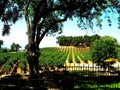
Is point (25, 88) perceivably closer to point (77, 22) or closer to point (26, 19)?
point (26, 19)

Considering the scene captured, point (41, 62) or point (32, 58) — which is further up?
point (32, 58)

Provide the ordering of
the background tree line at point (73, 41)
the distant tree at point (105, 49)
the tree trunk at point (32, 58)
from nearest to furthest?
the tree trunk at point (32, 58) → the distant tree at point (105, 49) → the background tree line at point (73, 41)

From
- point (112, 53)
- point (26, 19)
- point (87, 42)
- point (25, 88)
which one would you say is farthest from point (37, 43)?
point (87, 42)

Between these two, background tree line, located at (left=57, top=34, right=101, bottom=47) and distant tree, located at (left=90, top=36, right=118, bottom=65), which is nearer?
distant tree, located at (left=90, top=36, right=118, bottom=65)

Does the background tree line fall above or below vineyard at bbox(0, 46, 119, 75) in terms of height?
above

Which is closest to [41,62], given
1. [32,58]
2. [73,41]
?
[32,58]

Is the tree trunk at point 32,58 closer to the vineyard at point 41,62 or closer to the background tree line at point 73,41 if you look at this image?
the vineyard at point 41,62

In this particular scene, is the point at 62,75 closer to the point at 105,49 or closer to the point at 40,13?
the point at 40,13

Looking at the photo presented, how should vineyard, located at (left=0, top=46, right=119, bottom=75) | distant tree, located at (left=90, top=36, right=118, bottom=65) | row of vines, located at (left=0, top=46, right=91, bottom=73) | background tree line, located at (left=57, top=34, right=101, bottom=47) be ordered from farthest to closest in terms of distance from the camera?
background tree line, located at (left=57, top=34, right=101, bottom=47), distant tree, located at (left=90, top=36, right=118, bottom=65), row of vines, located at (left=0, top=46, right=91, bottom=73), vineyard, located at (left=0, top=46, right=119, bottom=75)

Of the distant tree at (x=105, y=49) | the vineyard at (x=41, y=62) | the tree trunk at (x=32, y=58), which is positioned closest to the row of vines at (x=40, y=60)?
the vineyard at (x=41, y=62)

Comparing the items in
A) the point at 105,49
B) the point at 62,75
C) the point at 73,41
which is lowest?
the point at 62,75

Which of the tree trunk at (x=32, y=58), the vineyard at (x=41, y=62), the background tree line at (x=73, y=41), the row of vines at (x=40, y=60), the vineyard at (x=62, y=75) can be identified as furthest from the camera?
the background tree line at (x=73, y=41)

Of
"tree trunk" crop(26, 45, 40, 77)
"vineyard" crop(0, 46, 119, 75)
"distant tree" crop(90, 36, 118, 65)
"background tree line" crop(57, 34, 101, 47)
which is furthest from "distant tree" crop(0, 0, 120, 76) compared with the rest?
"background tree line" crop(57, 34, 101, 47)

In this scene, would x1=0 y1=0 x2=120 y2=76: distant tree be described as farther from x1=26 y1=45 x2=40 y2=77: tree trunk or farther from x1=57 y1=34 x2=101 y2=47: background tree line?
x1=57 y1=34 x2=101 y2=47: background tree line
